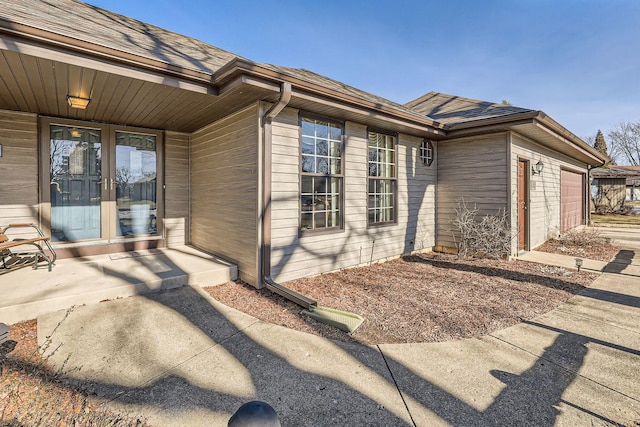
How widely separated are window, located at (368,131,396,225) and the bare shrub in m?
1.46

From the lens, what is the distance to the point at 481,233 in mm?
5828

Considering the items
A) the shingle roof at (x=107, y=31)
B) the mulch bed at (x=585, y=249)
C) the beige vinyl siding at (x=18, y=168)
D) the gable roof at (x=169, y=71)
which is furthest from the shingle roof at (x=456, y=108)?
the beige vinyl siding at (x=18, y=168)

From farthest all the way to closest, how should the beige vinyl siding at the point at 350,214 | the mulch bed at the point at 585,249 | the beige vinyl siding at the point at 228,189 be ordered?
1. the mulch bed at the point at 585,249
2. the beige vinyl siding at the point at 350,214
3. the beige vinyl siding at the point at 228,189

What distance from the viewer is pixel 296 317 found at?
3.17m

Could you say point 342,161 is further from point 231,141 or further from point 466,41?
point 466,41

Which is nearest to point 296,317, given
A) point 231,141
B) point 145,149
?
point 231,141

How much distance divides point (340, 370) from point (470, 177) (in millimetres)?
5170

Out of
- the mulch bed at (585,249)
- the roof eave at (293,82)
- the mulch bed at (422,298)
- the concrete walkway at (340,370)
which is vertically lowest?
the concrete walkway at (340,370)

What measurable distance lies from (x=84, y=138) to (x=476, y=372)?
601cm

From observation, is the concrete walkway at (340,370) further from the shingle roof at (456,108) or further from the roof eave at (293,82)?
the shingle roof at (456,108)

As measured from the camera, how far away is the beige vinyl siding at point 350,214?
4.18 meters

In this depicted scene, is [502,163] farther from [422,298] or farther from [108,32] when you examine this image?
[108,32]

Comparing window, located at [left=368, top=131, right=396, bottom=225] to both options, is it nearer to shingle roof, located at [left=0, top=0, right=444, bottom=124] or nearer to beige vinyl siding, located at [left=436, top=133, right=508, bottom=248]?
beige vinyl siding, located at [left=436, top=133, right=508, bottom=248]

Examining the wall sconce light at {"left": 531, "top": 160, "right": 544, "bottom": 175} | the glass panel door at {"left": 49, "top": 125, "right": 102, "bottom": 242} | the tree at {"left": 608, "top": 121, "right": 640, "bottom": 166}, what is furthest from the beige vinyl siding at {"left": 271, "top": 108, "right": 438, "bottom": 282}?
the tree at {"left": 608, "top": 121, "right": 640, "bottom": 166}
